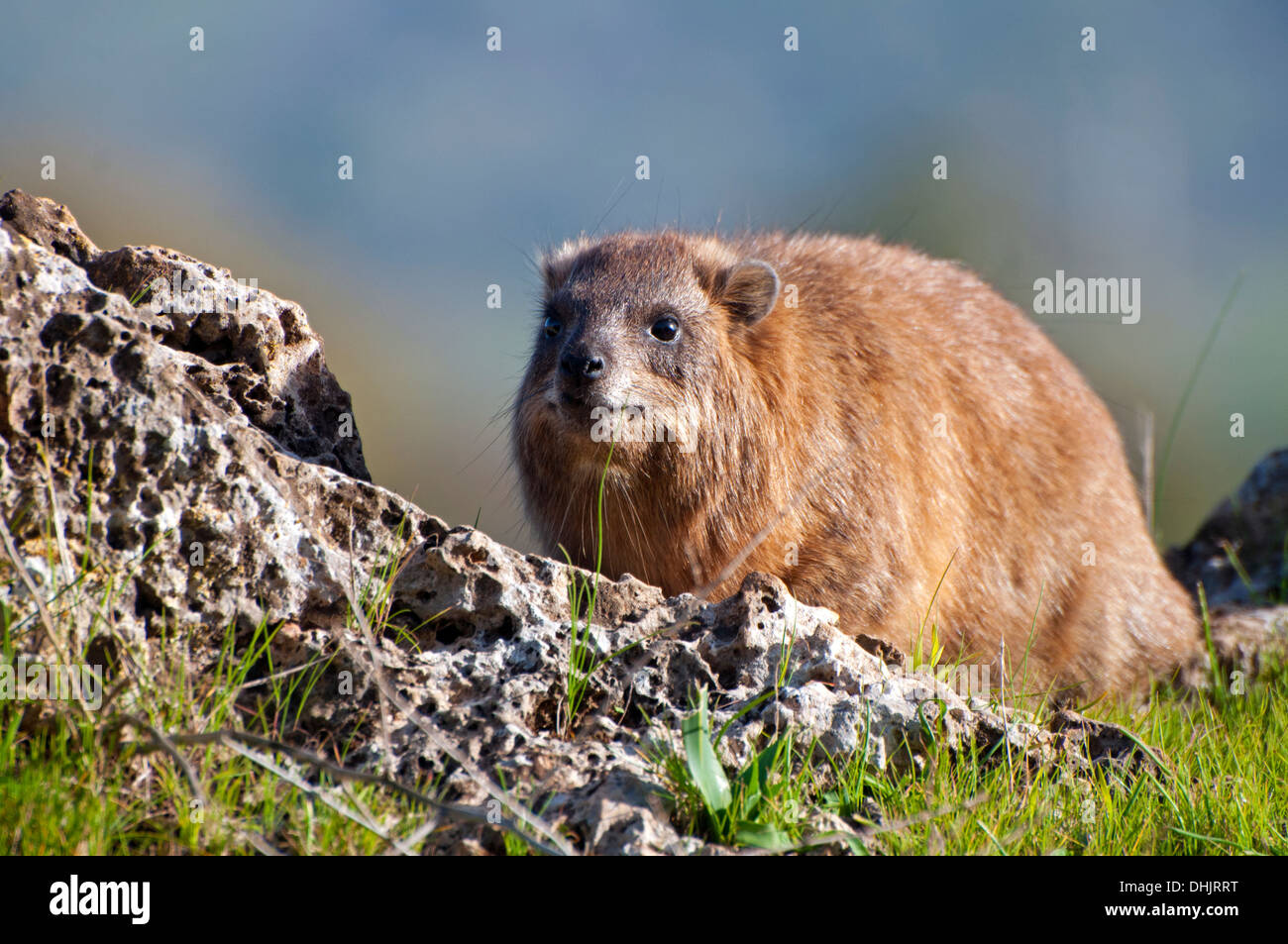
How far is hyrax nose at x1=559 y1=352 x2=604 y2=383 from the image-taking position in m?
5.37

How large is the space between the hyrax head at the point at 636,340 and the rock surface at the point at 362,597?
117 centimetres

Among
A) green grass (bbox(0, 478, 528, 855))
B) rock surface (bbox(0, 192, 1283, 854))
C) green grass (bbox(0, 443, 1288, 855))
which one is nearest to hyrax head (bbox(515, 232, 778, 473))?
rock surface (bbox(0, 192, 1283, 854))

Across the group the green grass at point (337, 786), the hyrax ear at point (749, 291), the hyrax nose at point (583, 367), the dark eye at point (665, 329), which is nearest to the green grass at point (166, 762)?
the green grass at point (337, 786)

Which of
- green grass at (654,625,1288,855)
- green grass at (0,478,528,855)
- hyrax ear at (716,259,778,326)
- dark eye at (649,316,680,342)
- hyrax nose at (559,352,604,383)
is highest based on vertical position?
hyrax ear at (716,259,778,326)

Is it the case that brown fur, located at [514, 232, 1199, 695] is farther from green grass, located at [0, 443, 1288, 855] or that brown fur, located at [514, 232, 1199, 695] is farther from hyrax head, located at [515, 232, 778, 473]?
green grass, located at [0, 443, 1288, 855]

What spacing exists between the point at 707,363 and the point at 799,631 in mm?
1899

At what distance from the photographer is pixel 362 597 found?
4.10 meters

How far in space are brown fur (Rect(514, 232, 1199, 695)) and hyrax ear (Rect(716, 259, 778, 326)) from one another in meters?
0.01

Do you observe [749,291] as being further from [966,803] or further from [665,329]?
[966,803]

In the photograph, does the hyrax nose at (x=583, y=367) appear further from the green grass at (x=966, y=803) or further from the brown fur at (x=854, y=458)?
the green grass at (x=966, y=803)

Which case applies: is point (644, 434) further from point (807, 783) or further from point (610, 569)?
point (807, 783)

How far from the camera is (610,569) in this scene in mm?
5734
